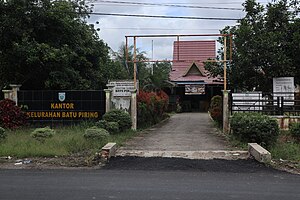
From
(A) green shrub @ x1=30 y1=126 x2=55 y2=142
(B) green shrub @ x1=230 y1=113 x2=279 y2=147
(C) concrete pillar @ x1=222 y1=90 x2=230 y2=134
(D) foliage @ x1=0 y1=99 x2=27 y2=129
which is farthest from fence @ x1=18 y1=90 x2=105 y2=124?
(B) green shrub @ x1=230 y1=113 x2=279 y2=147

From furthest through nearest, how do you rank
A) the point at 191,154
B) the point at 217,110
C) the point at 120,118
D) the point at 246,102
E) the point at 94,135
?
the point at 217,110 < the point at 246,102 < the point at 120,118 < the point at 94,135 < the point at 191,154

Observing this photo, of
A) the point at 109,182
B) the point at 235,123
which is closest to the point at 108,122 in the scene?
the point at 235,123

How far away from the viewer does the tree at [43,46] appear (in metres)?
17.2

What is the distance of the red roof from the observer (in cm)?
2846

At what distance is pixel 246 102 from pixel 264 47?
106 inches

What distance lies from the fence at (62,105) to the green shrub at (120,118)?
1.37 metres

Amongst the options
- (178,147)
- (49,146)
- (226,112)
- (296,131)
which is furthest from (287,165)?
(226,112)

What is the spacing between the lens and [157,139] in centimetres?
1435

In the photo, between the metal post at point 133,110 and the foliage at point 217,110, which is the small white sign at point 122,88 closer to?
the metal post at point 133,110

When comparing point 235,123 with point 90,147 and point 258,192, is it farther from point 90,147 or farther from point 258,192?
point 258,192

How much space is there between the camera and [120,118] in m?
15.7

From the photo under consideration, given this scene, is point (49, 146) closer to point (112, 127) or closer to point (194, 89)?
point (112, 127)

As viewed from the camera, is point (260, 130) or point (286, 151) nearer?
point (286, 151)

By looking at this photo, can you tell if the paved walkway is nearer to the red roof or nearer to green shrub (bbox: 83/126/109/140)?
green shrub (bbox: 83/126/109/140)
